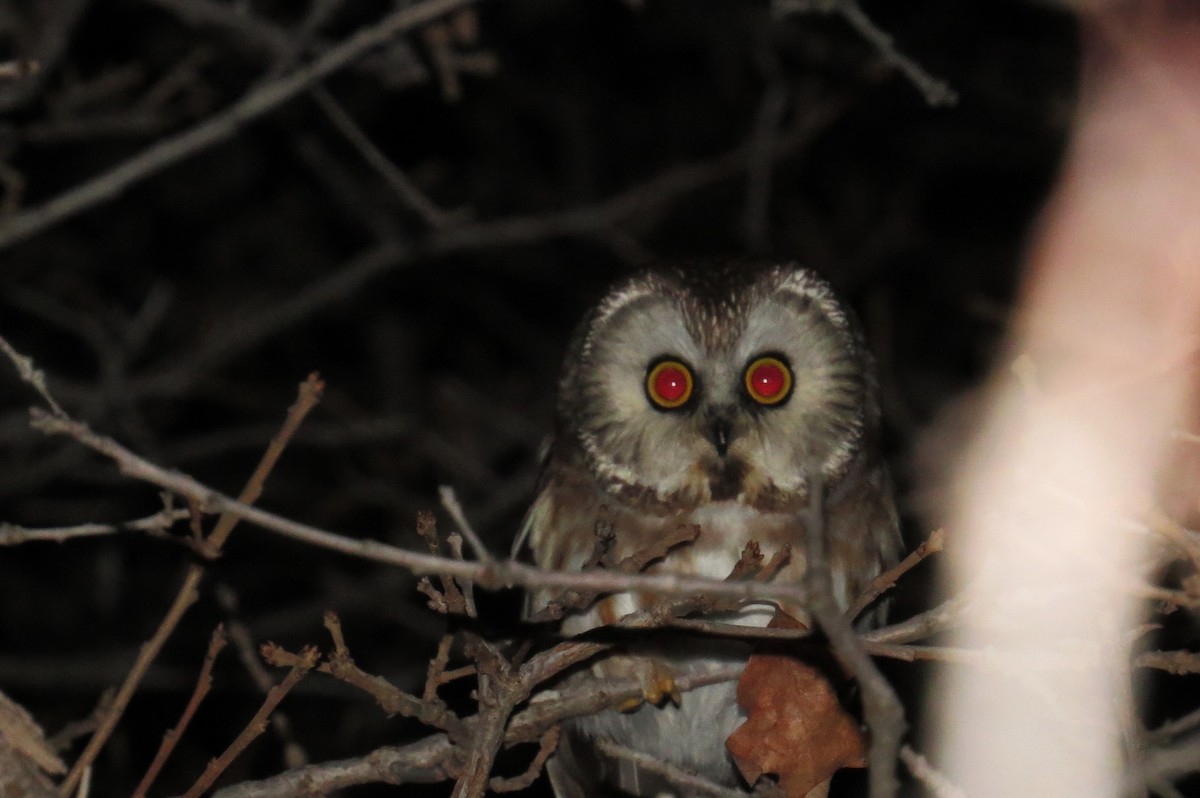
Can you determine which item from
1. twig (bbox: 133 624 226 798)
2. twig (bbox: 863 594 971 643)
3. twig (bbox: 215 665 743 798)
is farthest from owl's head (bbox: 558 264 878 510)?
twig (bbox: 133 624 226 798)

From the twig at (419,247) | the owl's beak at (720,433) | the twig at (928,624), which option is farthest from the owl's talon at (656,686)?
the twig at (419,247)

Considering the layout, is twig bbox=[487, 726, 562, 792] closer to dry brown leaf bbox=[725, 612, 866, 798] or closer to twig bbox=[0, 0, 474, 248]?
dry brown leaf bbox=[725, 612, 866, 798]

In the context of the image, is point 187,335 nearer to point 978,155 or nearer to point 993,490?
point 978,155

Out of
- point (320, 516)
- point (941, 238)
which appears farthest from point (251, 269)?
point (941, 238)

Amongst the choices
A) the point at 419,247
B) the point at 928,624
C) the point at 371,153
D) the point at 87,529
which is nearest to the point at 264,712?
the point at 87,529

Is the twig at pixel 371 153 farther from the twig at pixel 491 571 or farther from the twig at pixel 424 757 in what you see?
the twig at pixel 491 571

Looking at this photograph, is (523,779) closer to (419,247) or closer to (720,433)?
(720,433)
